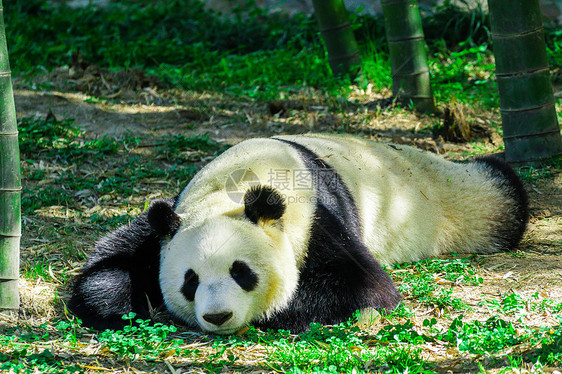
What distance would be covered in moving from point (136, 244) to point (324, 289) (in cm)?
122

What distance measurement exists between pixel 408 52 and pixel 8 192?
184 inches

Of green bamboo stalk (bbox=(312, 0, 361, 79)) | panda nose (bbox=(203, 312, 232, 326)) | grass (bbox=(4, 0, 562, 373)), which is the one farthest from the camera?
green bamboo stalk (bbox=(312, 0, 361, 79))

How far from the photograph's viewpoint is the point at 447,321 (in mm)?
3332

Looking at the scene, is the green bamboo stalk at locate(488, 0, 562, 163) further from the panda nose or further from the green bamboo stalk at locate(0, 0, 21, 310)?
the green bamboo stalk at locate(0, 0, 21, 310)

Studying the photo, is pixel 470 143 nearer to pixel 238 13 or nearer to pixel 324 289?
pixel 324 289

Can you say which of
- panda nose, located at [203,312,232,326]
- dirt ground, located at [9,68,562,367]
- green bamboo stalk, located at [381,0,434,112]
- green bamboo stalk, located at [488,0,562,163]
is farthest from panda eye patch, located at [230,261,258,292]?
green bamboo stalk, located at [381,0,434,112]

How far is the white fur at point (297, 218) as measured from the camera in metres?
3.23

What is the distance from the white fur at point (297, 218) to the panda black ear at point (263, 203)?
6 centimetres

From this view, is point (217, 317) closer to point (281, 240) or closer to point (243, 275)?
point (243, 275)

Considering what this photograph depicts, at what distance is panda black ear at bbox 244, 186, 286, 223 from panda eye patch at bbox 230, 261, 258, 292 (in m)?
0.28

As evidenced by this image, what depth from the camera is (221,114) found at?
7.20 m

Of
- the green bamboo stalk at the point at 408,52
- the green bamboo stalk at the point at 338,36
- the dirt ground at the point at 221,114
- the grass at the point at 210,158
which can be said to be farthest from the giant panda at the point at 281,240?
the green bamboo stalk at the point at 338,36

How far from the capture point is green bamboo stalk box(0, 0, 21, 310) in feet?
10.7

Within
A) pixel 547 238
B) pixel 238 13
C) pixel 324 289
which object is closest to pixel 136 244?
pixel 324 289
